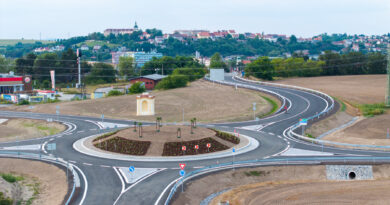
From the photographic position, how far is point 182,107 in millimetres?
78938

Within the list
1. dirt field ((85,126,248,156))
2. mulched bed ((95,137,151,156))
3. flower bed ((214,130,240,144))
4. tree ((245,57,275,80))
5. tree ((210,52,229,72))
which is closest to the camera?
mulched bed ((95,137,151,156))

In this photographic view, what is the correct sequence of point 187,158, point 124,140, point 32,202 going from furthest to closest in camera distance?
point 124,140
point 187,158
point 32,202

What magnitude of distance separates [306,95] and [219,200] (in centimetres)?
6119

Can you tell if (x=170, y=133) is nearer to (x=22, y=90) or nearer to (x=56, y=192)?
(x=56, y=192)

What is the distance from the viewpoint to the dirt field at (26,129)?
5719cm

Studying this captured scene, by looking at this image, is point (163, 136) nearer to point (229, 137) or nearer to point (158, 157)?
point (158, 157)

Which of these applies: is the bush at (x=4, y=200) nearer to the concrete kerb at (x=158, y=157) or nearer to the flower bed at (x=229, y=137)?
the concrete kerb at (x=158, y=157)

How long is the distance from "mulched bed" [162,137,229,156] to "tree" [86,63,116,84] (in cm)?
10560

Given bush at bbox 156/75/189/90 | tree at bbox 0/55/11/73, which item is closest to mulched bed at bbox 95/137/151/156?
Answer: bush at bbox 156/75/189/90

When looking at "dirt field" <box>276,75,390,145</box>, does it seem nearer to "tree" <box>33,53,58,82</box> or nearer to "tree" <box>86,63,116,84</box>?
"tree" <box>86,63,116,84</box>

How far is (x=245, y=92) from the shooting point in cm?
9419

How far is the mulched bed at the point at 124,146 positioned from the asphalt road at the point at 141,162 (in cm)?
277

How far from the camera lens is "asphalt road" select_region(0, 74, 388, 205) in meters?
31.7

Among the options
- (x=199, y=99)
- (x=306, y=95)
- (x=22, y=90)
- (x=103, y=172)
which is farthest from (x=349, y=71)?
(x=103, y=172)
